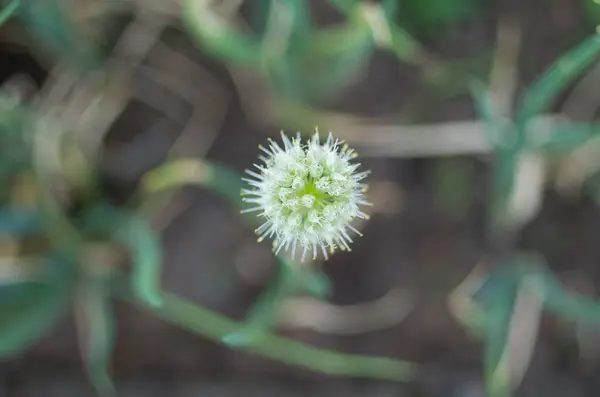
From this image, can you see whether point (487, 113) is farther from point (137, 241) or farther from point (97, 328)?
point (97, 328)

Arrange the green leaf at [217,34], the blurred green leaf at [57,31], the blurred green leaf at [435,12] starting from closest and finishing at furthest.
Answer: the green leaf at [217,34], the blurred green leaf at [57,31], the blurred green leaf at [435,12]

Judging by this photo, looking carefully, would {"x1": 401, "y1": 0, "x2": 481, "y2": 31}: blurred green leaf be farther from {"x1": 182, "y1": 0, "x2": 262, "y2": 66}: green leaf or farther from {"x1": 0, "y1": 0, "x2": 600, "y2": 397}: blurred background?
{"x1": 182, "y1": 0, "x2": 262, "y2": 66}: green leaf

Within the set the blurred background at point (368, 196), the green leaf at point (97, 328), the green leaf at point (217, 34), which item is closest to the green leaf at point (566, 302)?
the blurred background at point (368, 196)

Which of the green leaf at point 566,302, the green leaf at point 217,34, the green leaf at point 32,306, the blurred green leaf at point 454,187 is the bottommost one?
the green leaf at point 32,306

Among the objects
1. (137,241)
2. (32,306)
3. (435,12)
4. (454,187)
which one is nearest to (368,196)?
(454,187)

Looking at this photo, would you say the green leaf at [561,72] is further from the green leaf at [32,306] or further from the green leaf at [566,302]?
the green leaf at [32,306]

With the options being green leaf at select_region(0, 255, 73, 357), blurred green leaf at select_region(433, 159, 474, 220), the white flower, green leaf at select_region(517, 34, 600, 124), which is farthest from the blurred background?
the white flower

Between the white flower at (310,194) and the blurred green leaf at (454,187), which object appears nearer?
the white flower at (310,194)
